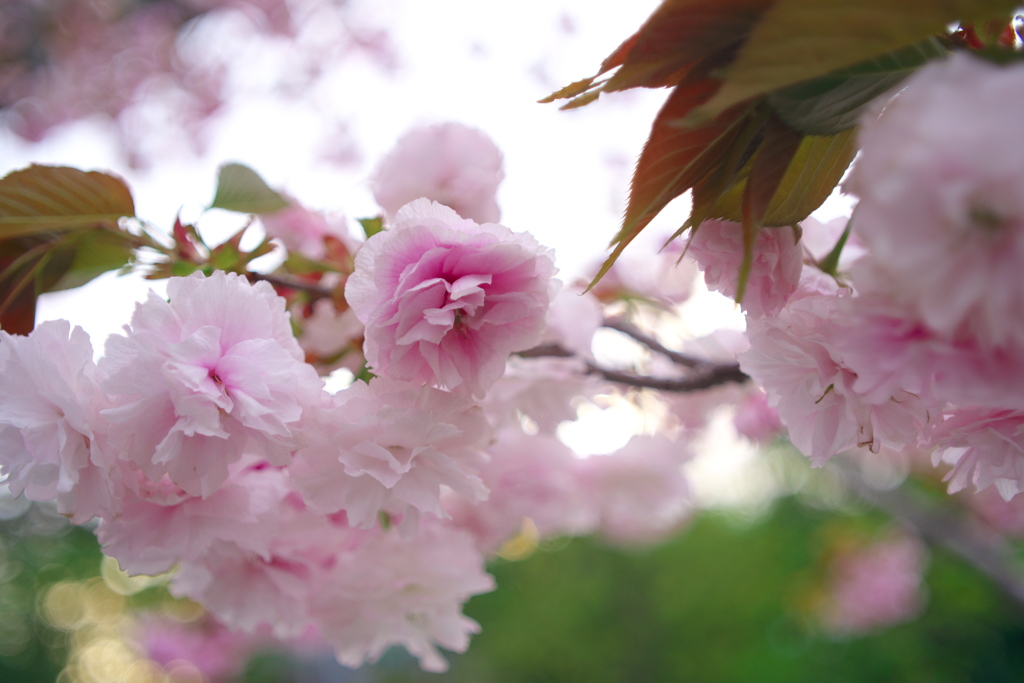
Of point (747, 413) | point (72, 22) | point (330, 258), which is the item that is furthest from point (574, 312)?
point (72, 22)

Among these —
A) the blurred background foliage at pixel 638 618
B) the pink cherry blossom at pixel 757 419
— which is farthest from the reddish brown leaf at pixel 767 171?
the blurred background foliage at pixel 638 618

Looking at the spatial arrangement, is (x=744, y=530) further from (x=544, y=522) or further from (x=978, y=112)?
(x=978, y=112)

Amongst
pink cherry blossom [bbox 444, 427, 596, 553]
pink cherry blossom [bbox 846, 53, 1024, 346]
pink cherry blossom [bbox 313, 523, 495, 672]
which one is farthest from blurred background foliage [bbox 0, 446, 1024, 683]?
pink cherry blossom [bbox 846, 53, 1024, 346]

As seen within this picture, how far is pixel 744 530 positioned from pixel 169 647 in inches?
165

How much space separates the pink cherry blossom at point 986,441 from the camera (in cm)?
38

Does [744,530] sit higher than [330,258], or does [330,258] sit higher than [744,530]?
[330,258]

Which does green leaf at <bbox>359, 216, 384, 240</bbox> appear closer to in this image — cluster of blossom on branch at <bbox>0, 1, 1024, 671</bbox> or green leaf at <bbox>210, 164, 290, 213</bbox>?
cluster of blossom on branch at <bbox>0, 1, 1024, 671</bbox>

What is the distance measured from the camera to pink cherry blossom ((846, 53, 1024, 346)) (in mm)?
208

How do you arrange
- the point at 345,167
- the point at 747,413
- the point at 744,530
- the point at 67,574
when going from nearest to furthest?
the point at 747,413 → the point at 345,167 → the point at 744,530 → the point at 67,574

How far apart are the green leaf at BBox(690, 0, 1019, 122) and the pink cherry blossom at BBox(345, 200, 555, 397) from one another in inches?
6.1

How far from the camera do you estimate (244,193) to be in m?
0.60

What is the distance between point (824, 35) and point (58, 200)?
0.60 meters

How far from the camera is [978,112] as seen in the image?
21cm

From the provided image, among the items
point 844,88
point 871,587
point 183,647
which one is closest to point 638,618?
point 871,587
